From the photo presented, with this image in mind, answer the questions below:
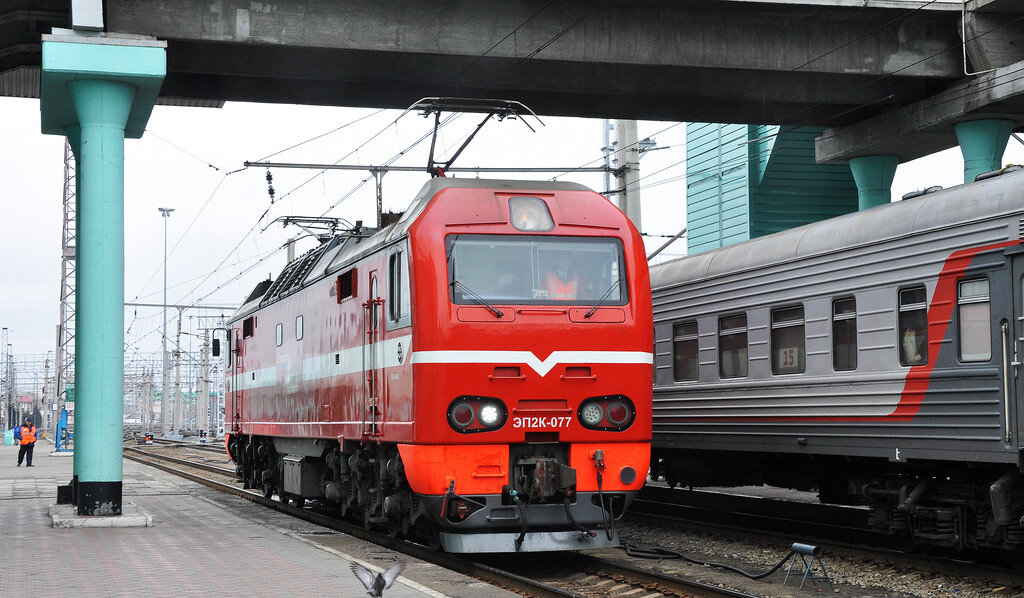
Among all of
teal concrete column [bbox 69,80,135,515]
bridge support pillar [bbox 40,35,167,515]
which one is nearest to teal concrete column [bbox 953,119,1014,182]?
bridge support pillar [bbox 40,35,167,515]

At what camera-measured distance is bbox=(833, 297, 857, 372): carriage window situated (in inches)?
504

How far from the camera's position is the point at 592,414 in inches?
469

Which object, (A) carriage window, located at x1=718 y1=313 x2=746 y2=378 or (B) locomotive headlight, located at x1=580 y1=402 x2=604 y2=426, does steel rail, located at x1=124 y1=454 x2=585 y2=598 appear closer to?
(B) locomotive headlight, located at x1=580 y1=402 x2=604 y2=426

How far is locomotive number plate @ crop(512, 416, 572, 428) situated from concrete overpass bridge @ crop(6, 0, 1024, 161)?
749 cm

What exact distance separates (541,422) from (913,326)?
12.1 ft

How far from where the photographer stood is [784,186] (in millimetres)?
25797

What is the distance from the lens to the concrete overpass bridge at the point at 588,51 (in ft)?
56.3

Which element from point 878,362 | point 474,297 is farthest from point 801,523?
point 474,297

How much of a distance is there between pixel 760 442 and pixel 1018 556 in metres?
3.79

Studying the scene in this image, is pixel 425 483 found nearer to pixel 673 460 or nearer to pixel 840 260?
pixel 840 260

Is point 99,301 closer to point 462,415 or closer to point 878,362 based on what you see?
point 462,415

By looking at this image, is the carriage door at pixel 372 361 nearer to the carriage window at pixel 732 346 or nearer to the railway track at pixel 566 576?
the railway track at pixel 566 576

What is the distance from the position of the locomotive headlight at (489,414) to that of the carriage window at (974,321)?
4271 millimetres

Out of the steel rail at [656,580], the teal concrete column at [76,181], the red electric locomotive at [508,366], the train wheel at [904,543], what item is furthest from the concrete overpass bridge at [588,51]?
the steel rail at [656,580]
